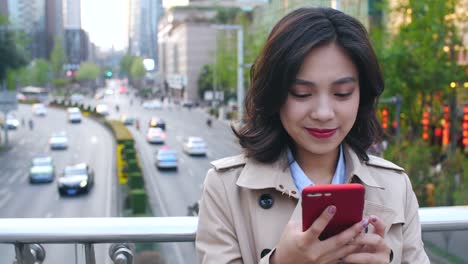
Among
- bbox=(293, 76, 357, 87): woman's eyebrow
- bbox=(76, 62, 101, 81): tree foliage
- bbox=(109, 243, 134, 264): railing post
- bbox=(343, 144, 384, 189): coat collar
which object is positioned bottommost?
bbox=(76, 62, 101, 81): tree foliage

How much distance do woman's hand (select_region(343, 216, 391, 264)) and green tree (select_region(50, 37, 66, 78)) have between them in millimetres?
18234

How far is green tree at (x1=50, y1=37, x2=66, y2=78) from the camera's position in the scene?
19.5 m

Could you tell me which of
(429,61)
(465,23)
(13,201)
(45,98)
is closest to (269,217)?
(429,61)

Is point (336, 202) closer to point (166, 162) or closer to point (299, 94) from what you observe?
point (299, 94)

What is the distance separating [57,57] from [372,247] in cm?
2389

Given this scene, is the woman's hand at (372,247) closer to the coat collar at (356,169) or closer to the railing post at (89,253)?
the coat collar at (356,169)

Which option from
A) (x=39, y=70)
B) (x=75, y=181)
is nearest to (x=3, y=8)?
(x=39, y=70)

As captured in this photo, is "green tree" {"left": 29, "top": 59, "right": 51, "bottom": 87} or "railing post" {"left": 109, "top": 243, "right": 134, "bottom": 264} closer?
"railing post" {"left": 109, "top": 243, "right": 134, "bottom": 264}

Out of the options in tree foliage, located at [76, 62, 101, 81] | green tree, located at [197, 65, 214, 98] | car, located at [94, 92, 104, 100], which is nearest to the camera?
tree foliage, located at [76, 62, 101, 81]

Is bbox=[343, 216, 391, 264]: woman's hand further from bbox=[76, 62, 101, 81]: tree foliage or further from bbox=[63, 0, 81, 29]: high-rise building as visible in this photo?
bbox=[76, 62, 101, 81]: tree foliage

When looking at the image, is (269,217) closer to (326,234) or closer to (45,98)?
(326,234)

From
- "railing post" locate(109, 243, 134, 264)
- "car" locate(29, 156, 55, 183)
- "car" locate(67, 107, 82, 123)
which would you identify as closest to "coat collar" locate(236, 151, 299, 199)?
"railing post" locate(109, 243, 134, 264)

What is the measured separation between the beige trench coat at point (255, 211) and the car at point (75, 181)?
626 inches

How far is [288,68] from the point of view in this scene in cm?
125
